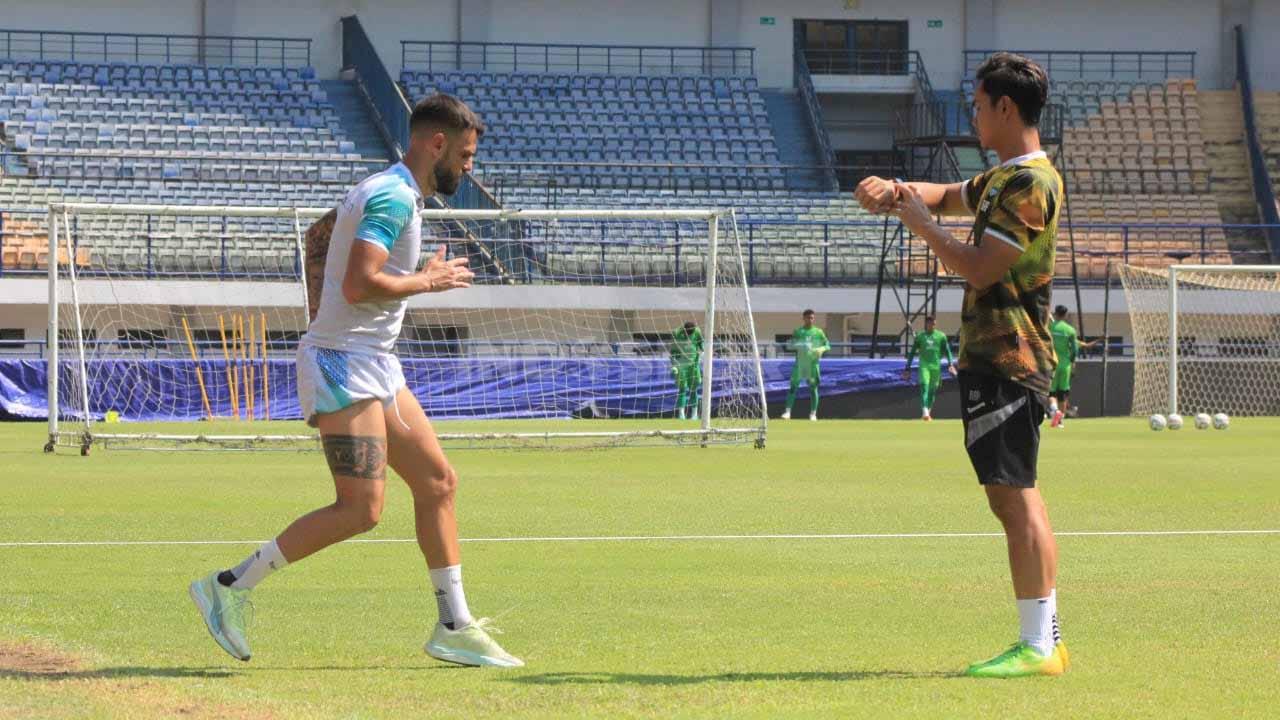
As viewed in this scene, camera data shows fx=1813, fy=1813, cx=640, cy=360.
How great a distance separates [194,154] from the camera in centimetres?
3850

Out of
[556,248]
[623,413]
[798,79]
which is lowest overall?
[623,413]

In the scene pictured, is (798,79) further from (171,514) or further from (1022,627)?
(1022,627)

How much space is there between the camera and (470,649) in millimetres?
6391

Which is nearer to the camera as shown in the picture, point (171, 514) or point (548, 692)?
point (548, 692)

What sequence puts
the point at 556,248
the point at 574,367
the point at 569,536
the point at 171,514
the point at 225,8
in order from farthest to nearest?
the point at 225,8, the point at 556,248, the point at 574,367, the point at 171,514, the point at 569,536

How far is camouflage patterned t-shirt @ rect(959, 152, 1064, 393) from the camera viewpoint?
6.13 m

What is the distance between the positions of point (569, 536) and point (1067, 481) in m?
6.47

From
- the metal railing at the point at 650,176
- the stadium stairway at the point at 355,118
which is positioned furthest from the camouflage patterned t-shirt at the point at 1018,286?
the stadium stairway at the point at 355,118

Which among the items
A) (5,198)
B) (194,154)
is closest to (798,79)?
(194,154)

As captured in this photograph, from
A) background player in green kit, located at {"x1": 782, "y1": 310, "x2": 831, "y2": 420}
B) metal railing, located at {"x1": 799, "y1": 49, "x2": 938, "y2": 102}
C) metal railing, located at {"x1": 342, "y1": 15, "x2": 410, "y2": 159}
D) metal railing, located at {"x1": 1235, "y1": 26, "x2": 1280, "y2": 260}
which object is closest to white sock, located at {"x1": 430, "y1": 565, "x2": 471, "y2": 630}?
background player in green kit, located at {"x1": 782, "y1": 310, "x2": 831, "y2": 420}

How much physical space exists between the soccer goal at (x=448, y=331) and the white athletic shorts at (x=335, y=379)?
1660cm

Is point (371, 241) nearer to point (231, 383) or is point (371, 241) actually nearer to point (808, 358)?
point (231, 383)

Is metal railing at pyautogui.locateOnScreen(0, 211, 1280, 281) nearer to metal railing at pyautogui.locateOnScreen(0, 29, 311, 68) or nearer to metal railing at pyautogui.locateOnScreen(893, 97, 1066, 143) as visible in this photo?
metal railing at pyautogui.locateOnScreen(893, 97, 1066, 143)

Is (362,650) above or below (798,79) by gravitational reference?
below
